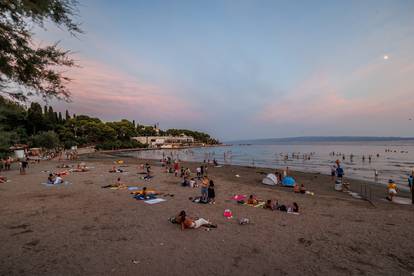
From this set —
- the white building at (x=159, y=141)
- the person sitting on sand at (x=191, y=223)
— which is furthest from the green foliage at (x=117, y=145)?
the person sitting on sand at (x=191, y=223)

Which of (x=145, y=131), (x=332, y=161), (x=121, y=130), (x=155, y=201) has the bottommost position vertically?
(x=332, y=161)

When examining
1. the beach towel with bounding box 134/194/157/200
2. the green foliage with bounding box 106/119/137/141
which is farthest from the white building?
the beach towel with bounding box 134/194/157/200

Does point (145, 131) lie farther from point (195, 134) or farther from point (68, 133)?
point (68, 133)

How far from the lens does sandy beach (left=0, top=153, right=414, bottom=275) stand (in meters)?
5.62

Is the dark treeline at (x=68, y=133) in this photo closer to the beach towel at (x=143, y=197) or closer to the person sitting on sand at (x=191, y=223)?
the beach towel at (x=143, y=197)

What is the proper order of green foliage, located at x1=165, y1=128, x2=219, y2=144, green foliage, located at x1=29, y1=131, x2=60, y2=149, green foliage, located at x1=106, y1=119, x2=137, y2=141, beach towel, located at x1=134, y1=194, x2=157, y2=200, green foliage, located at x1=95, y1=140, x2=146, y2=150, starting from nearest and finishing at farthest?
beach towel, located at x1=134, y1=194, x2=157, y2=200 < green foliage, located at x1=29, y1=131, x2=60, y2=149 < green foliage, located at x1=95, y1=140, x2=146, y2=150 < green foliage, located at x1=106, y1=119, x2=137, y2=141 < green foliage, located at x1=165, y1=128, x2=219, y2=144

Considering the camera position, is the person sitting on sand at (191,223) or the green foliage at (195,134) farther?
the green foliage at (195,134)

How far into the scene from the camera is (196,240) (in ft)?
23.7

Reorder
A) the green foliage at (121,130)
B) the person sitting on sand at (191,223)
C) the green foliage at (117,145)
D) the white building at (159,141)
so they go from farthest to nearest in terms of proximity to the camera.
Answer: the white building at (159,141), the green foliage at (121,130), the green foliage at (117,145), the person sitting on sand at (191,223)

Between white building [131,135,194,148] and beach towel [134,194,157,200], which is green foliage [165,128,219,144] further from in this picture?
beach towel [134,194,157,200]

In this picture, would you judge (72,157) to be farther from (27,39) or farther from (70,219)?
(27,39)

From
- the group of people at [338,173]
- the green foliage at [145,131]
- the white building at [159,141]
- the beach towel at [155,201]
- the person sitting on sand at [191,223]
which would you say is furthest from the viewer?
the green foliage at [145,131]

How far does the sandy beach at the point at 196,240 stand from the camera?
5621 mm

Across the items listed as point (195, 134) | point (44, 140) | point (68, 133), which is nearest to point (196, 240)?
point (44, 140)
